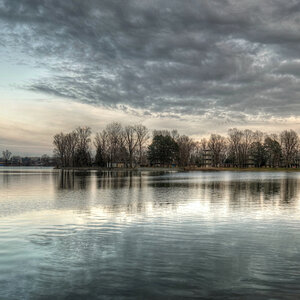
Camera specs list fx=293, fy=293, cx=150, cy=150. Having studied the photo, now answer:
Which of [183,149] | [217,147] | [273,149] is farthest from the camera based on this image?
[217,147]

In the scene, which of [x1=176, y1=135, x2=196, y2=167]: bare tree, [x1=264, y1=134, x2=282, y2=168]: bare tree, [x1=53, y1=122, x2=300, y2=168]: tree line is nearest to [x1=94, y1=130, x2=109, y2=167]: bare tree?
[x1=53, y1=122, x2=300, y2=168]: tree line

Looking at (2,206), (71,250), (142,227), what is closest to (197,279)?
(71,250)

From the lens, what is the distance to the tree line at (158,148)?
12306cm

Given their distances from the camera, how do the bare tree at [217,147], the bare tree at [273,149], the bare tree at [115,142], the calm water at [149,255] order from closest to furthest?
the calm water at [149,255] → the bare tree at [115,142] → the bare tree at [273,149] → the bare tree at [217,147]

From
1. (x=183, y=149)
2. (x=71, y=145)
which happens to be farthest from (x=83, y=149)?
(x=183, y=149)

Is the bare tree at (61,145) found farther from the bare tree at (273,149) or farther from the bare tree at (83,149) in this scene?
the bare tree at (273,149)

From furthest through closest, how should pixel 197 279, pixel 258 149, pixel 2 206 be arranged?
pixel 258 149
pixel 2 206
pixel 197 279

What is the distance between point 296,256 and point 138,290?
5401mm

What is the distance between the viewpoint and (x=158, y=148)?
136000mm

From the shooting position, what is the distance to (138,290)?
6.84 meters

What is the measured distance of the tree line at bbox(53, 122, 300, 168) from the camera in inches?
4845

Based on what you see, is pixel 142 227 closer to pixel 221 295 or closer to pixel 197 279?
pixel 197 279

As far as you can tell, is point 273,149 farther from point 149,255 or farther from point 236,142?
point 149,255

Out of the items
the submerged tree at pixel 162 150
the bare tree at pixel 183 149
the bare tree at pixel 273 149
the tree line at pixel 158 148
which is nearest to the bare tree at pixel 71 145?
the tree line at pixel 158 148
